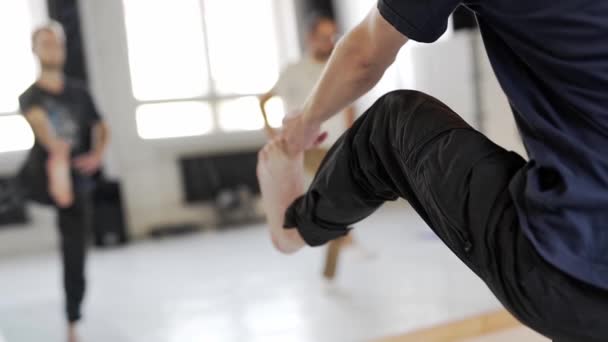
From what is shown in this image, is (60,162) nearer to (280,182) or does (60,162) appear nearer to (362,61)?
(280,182)

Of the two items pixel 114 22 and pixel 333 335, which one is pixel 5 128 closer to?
pixel 114 22

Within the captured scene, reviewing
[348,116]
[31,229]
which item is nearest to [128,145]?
[31,229]

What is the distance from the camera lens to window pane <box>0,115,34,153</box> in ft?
15.4

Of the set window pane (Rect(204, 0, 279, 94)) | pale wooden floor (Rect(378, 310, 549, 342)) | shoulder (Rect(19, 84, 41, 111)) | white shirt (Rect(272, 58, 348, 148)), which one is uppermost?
shoulder (Rect(19, 84, 41, 111))

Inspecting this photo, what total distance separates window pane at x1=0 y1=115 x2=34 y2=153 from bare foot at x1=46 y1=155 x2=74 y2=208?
286 cm

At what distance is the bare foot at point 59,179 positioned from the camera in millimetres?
2145

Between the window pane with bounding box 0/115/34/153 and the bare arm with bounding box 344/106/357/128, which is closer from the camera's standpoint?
the bare arm with bounding box 344/106/357/128

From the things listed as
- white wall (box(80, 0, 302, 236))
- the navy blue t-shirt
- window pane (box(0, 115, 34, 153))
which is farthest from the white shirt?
window pane (box(0, 115, 34, 153))

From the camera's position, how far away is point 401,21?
0.77m

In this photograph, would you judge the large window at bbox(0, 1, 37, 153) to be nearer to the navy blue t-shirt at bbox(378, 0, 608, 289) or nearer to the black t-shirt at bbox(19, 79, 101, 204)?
the black t-shirt at bbox(19, 79, 101, 204)

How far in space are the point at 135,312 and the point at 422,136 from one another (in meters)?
2.03

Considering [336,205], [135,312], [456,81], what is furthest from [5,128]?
[336,205]

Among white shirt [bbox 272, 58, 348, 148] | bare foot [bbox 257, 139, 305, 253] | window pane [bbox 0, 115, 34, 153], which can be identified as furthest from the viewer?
window pane [bbox 0, 115, 34, 153]

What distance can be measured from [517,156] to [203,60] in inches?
190
